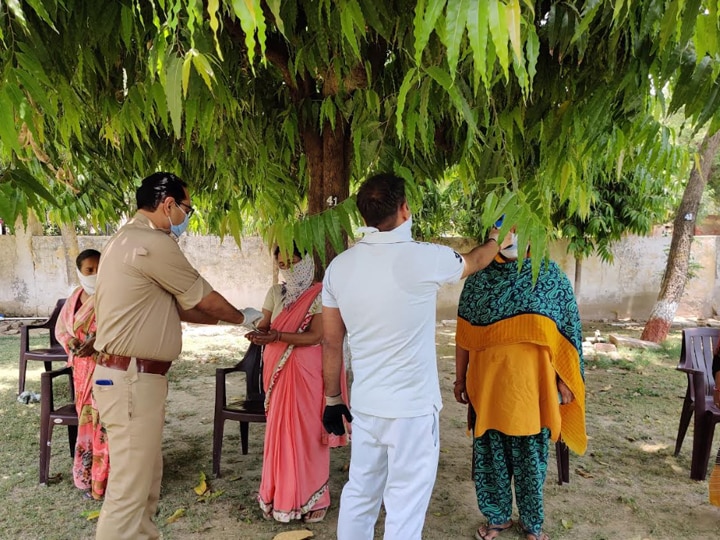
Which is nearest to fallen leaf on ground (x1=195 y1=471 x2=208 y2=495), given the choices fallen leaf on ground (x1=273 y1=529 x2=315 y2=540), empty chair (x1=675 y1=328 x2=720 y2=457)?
fallen leaf on ground (x1=273 y1=529 x2=315 y2=540)

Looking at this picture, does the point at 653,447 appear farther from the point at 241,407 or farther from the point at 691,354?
the point at 241,407

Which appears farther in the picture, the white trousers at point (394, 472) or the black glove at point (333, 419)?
the black glove at point (333, 419)

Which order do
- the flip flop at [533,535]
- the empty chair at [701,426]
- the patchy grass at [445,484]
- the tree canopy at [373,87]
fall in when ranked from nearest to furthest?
the tree canopy at [373,87] < the flip flop at [533,535] < the patchy grass at [445,484] < the empty chair at [701,426]

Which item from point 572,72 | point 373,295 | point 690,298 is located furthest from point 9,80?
point 690,298

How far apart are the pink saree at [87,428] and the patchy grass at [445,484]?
0.37 feet

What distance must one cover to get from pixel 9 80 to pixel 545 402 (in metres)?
2.37

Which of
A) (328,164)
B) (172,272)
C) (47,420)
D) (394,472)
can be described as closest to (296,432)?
(394,472)

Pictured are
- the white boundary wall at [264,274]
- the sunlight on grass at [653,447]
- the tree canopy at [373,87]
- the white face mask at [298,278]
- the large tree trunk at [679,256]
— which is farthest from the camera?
the white boundary wall at [264,274]

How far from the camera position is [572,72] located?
211 centimetres

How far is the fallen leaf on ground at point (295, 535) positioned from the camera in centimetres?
269

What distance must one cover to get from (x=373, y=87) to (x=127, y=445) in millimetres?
1886

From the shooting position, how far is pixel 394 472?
1.98 metres

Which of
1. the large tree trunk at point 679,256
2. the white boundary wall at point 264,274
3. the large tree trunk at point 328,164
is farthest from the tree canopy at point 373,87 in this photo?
the white boundary wall at point 264,274

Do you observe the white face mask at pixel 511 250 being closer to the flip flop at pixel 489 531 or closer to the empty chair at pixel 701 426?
the flip flop at pixel 489 531
